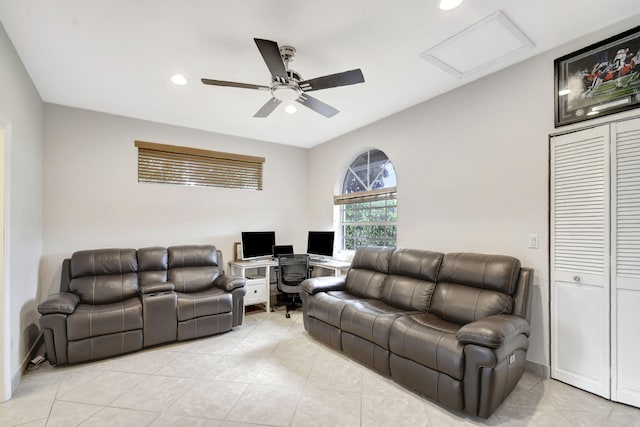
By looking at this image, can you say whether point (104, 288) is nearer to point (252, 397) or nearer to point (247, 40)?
point (252, 397)

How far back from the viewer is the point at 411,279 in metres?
3.05

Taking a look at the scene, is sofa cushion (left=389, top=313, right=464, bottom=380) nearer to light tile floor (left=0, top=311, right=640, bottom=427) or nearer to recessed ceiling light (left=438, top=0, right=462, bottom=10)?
light tile floor (left=0, top=311, right=640, bottom=427)

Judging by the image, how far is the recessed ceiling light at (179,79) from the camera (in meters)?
2.84

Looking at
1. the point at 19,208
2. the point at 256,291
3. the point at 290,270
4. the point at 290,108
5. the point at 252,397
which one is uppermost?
the point at 290,108

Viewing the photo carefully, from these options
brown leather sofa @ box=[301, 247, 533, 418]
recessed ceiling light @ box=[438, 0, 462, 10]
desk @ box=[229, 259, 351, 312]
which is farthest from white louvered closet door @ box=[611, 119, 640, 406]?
desk @ box=[229, 259, 351, 312]

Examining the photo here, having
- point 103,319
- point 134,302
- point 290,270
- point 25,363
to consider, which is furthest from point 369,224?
point 25,363

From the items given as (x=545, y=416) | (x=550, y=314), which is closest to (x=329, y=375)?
(x=545, y=416)

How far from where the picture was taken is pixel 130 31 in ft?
7.22

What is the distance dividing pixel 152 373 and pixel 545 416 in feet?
10.1

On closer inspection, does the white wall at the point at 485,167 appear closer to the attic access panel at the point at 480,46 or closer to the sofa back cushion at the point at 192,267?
the attic access panel at the point at 480,46

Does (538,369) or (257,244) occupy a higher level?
(257,244)

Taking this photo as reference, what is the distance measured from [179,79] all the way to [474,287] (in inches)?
133

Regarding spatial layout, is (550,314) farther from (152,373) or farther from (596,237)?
(152,373)

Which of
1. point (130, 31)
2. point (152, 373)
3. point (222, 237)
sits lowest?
point (152, 373)
